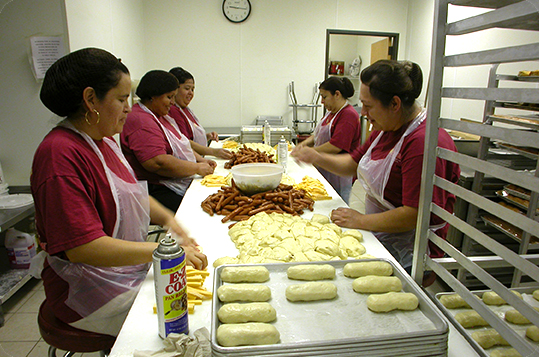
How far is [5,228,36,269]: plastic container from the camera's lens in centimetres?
300

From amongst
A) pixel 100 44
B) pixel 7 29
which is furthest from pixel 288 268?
pixel 100 44

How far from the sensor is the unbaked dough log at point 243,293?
3.41 ft

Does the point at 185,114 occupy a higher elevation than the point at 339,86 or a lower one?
lower

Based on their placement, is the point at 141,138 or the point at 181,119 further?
the point at 181,119

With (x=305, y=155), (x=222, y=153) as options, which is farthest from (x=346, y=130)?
(x=222, y=153)

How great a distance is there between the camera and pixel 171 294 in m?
0.95

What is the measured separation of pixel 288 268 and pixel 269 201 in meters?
1.02

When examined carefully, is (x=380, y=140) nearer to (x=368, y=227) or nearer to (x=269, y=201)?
(x=368, y=227)

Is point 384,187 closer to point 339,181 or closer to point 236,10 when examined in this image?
point 339,181

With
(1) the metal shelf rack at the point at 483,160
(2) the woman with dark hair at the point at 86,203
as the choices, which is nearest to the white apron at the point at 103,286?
(2) the woman with dark hair at the point at 86,203

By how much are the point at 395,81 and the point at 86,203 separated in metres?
1.56

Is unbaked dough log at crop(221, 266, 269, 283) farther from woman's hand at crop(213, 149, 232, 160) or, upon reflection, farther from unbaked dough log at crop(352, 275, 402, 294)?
woman's hand at crop(213, 149, 232, 160)

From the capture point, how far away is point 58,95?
1.40m

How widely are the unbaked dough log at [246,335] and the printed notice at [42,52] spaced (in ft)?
10.2
